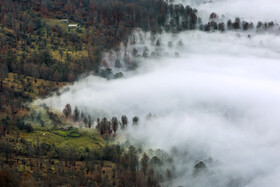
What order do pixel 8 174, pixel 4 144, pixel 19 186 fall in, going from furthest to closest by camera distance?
pixel 4 144 < pixel 8 174 < pixel 19 186

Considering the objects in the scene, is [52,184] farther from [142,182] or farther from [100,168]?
[142,182]

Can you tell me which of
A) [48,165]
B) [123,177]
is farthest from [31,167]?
[123,177]

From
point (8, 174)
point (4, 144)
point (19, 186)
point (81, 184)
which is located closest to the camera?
point (19, 186)

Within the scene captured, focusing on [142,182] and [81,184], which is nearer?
[81,184]

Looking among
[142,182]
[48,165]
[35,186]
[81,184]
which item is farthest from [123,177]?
[35,186]

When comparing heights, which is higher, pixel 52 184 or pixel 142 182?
pixel 52 184

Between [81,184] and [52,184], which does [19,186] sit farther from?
[81,184]

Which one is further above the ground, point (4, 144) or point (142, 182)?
point (4, 144)

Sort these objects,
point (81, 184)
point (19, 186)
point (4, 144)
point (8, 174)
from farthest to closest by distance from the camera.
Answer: point (4, 144)
point (81, 184)
point (8, 174)
point (19, 186)

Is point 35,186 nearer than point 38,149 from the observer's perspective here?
Yes

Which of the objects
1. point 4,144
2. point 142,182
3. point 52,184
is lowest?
point 142,182
